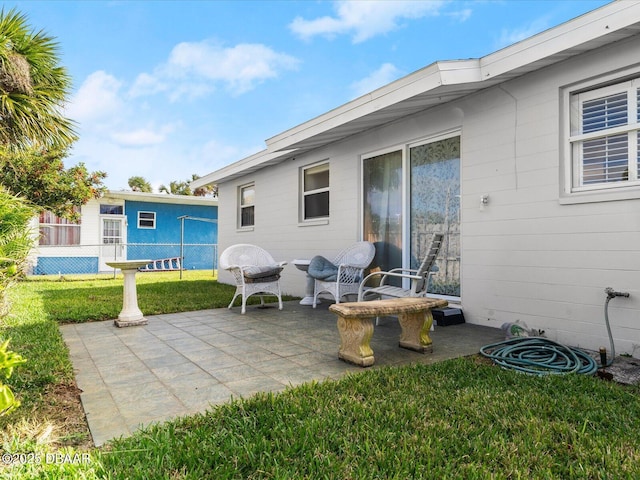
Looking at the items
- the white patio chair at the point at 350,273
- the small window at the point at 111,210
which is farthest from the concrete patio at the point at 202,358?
the small window at the point at 111,210

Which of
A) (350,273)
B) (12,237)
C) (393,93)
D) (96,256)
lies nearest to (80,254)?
(96,256)

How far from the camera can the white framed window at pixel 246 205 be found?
9.58 metres

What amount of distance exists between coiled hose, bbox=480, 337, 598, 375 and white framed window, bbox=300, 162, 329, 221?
13.8ft

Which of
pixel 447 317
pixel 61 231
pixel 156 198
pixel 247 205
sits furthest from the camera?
pixel 156 198

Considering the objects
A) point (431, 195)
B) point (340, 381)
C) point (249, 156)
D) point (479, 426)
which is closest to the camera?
point (479, 426)

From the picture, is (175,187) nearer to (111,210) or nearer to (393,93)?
(111,210)

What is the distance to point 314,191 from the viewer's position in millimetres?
7402

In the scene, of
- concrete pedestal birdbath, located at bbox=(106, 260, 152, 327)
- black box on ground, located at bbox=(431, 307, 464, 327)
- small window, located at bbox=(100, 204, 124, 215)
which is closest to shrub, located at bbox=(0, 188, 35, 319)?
concrete pedestal birdbath, located at bbox=(106, 260, 152, 327)

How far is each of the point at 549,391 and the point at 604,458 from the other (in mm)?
804

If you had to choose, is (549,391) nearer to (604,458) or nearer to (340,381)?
(604,458)

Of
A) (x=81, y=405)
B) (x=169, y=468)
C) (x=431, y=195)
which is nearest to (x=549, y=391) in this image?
(x=169, y=468)

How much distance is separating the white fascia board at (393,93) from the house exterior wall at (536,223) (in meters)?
0.60

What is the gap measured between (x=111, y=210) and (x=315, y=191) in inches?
446

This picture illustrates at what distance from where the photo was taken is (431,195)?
524 centimetres
